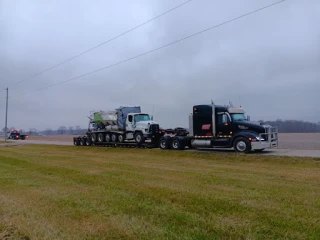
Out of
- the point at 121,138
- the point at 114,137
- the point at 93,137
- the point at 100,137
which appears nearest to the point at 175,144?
the point at 121,138

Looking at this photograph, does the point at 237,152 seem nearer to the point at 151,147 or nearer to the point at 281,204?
the point at 151,147

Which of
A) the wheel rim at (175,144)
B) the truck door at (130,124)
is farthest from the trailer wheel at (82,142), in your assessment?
the wheel rim at (175,144)

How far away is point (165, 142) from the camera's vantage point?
966 inches

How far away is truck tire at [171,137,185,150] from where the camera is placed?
23.5m

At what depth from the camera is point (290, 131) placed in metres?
76.8

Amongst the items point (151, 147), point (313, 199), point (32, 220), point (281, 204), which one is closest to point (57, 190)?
point (32, 220)

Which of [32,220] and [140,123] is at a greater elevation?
[140,123]

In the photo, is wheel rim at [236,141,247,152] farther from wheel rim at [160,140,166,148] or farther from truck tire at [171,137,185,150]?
wheel rim at [160,140,166,148]

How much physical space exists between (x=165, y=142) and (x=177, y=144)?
1.21 metres

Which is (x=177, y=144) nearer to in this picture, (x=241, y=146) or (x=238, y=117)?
(x=238, y=117)

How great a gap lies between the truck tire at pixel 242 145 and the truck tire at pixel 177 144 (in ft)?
14.9

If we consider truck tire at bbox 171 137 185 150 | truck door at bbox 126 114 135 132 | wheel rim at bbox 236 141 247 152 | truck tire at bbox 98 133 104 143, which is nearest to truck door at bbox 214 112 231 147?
wheel rim at bbox 236 141 247 152

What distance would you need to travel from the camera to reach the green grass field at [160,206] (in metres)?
4.91

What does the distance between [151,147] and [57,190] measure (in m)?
18.2
